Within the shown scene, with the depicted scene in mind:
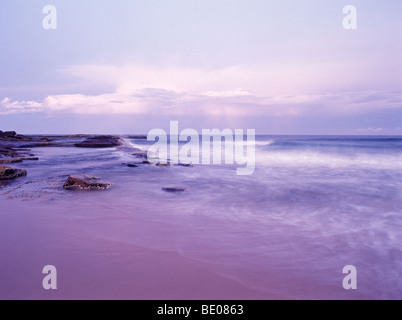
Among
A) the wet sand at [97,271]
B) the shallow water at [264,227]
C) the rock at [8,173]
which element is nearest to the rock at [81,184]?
the shallow water at [264,227]

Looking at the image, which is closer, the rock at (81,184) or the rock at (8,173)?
the rock at (81,184)

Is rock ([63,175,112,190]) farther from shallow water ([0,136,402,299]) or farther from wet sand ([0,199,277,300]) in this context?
wet sand ([0,199,277,300])

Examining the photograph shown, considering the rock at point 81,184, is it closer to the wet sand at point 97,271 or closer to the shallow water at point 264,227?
the shallow water at point 264,227

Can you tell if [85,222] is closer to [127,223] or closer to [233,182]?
[127,223]

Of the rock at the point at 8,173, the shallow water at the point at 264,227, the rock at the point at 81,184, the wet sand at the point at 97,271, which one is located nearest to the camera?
the wet sand at the point at 97,271

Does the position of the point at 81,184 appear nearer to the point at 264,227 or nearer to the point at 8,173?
the point at 8,173

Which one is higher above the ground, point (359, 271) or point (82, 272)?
point (82, 272)

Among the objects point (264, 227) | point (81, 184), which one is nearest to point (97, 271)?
point (264, 227)

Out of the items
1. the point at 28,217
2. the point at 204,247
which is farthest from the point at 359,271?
the point at 28,217

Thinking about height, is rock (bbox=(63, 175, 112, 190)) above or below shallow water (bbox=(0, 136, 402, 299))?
above

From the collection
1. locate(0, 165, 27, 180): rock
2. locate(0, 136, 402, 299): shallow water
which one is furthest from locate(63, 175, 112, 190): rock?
locate(0, 165, 27, 180): rock
